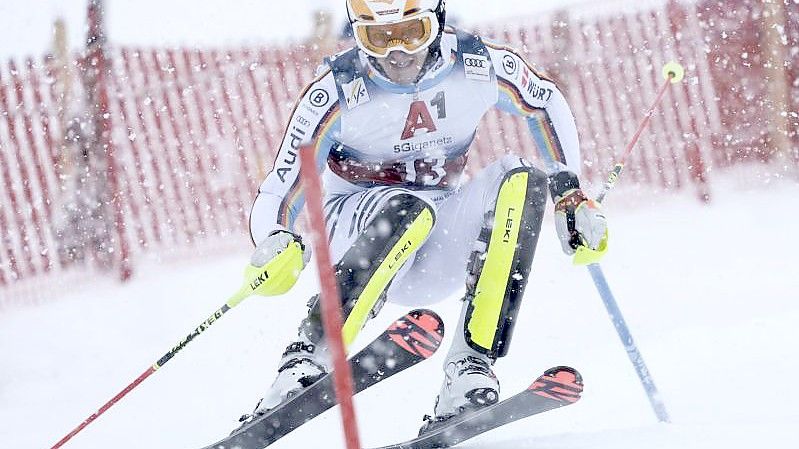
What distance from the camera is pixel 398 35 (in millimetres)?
3125

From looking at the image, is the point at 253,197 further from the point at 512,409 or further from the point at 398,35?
the point at 512,409

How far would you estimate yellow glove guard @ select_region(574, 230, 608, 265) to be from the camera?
3176 mm

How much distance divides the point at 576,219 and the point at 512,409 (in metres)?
0.75

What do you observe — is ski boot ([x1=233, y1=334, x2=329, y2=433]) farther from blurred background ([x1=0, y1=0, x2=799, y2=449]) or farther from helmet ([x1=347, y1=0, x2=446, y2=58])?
blurred background ([x1=0, y1=0, x2=799, y2=449])

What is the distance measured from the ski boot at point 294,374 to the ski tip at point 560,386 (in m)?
0.66

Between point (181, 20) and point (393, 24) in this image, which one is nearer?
point (393, 24)

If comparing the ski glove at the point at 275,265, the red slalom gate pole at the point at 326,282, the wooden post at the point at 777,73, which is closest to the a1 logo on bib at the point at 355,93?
the ski glove at the point at 275,265

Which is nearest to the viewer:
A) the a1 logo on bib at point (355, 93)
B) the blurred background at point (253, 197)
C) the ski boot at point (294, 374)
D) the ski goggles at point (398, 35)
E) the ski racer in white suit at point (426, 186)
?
the ski boot at point (294, 374)

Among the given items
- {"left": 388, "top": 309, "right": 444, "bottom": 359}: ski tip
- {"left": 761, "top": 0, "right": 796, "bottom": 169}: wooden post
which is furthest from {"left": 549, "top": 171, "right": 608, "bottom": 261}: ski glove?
{"left": 761, "top": 0, "right": 796, "bottom": 169}: wooden post

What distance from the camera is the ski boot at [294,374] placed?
2893mm

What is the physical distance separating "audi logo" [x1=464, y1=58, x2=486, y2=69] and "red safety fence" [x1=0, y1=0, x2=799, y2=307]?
17.1ft

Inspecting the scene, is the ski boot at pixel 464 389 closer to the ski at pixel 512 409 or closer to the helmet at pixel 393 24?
the ski at pixel 512 409

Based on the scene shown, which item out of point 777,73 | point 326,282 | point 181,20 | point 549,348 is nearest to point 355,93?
point 326,282

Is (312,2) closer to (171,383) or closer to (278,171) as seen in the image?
(171,383)
